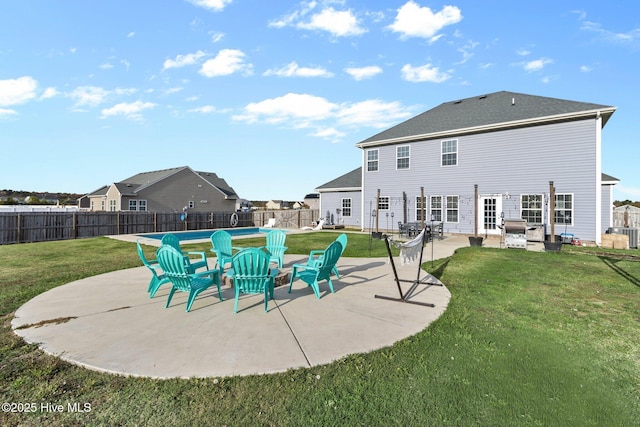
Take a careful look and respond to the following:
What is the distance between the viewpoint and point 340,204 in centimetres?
2581

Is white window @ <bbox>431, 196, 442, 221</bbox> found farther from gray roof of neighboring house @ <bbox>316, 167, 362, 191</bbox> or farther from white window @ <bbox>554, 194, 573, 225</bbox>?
gray roof of neighboring house @ <bbox>316, 167, 362, 191</bbox>

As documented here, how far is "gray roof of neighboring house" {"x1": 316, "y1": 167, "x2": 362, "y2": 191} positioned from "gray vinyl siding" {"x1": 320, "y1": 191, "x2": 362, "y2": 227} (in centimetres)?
53

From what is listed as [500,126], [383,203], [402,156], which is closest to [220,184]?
[383,203]

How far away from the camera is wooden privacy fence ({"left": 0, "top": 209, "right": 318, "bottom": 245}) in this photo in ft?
59.8

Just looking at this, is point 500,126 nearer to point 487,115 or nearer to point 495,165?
point 487,115

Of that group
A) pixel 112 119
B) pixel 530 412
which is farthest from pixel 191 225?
pixel 530 412

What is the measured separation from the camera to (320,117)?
24.8 metres

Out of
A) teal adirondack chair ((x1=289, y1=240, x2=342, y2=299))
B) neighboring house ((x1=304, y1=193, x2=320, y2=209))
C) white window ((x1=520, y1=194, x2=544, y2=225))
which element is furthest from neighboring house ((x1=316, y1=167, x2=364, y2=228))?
neighboring house ((x1=304, y1=193, x2=320, y2=209))

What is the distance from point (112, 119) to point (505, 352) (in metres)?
25.6

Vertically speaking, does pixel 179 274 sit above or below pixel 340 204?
below

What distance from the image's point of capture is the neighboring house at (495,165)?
14250 mm

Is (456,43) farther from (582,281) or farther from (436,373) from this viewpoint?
(436,373)

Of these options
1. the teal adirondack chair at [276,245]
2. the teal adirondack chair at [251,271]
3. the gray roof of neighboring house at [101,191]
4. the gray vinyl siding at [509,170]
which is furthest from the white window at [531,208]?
the gray roof of neighboring house at [101,191]

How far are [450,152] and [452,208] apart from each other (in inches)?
132
